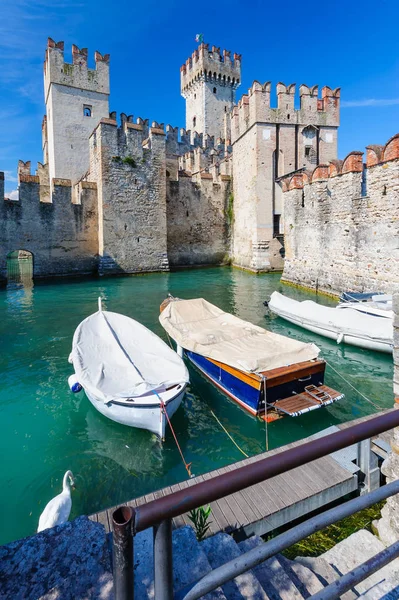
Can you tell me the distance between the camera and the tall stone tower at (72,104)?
26.2 m

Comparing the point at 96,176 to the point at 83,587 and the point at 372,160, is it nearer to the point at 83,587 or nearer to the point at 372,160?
the point at 372,160

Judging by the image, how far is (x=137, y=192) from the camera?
22312 mm

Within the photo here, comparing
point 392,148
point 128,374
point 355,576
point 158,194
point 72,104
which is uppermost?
point 72,104

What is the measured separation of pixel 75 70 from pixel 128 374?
2869cm

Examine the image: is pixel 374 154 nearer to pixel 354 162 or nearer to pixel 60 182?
pixel 354 162

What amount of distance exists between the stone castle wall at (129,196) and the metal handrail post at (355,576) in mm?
21514

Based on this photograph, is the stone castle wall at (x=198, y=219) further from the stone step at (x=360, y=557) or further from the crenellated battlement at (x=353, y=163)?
the stone step at (x=360, y=557)

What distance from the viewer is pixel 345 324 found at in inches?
379

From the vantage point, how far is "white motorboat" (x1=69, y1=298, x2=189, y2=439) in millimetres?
5316

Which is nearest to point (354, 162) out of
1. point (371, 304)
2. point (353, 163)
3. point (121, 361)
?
point (353, 163)

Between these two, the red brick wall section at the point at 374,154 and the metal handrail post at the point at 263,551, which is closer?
the metal handrail post at the point at 263,551

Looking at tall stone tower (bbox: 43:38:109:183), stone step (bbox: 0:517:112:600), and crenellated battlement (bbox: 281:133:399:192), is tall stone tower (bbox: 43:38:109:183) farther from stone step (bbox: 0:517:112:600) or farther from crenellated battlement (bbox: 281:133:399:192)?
stone step (bbox: 0:517:112:600)

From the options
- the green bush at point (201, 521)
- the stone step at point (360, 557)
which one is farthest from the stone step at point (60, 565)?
the green bush at point (201, 521)

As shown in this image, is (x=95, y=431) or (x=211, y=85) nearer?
(x=95, y=431)
